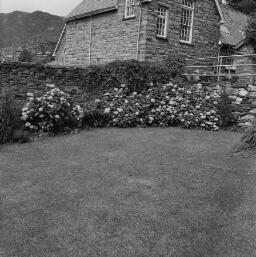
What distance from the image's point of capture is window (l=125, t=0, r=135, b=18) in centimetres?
1961

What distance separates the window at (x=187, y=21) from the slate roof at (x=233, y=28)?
133 inches

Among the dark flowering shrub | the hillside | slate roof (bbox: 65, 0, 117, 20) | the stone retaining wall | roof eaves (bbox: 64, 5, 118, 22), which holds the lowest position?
the dark flowering shrub

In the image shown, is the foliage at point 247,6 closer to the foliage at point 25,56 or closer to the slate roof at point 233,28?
the slate roof at point 233,28

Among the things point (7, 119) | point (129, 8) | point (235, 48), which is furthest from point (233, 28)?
point (7, 119)

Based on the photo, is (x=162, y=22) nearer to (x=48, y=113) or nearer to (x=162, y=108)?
(x=162, y=108)

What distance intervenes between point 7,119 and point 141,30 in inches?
381

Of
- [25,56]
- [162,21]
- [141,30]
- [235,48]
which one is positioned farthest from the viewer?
[25,56]

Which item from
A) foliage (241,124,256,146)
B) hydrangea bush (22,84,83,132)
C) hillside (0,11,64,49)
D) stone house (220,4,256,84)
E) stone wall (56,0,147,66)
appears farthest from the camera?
hillside (0,11,64,49)

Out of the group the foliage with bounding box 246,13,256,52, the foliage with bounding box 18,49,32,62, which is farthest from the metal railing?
the foliage with bounding box 18,49,32,62

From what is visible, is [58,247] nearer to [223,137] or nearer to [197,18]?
[223,137]

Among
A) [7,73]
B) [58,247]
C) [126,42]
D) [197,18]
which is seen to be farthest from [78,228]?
[197,18]

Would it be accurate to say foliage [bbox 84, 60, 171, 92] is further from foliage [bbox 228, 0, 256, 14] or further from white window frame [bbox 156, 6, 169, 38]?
foliage [bbox 228, 0, 256, 14]

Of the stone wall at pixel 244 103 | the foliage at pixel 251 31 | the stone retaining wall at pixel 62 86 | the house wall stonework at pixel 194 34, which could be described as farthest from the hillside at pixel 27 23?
the stone wall at pixel 244 103

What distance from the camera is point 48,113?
1229cm
